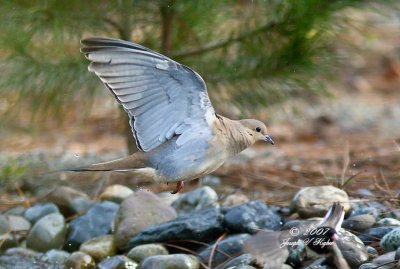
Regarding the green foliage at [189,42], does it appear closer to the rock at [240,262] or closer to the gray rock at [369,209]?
the gray rock at [369,209]

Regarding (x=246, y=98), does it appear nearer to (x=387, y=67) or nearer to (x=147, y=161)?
(x=147, y=161)

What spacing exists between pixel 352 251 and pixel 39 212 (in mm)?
2224

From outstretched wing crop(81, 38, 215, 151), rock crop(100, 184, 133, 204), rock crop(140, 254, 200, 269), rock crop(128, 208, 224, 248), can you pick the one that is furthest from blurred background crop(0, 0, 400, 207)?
outstretched wing crop(81, 38, 215, 151)

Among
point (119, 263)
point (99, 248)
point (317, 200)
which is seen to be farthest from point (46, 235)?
point (317, 200)

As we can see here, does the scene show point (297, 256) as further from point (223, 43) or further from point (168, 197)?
point (223, 43)

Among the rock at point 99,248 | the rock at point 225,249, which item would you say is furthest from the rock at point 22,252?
the rock at point 225,249

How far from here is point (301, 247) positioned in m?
4.42

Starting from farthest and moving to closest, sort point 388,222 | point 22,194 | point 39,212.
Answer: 1. point 22,194
2. point 39,212
3. point 388,222

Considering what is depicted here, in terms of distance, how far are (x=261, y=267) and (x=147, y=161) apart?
2.33ft

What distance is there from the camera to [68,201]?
234 inches

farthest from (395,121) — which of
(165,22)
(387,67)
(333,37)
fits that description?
(165,22)

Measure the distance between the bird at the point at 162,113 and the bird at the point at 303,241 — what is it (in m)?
0.50

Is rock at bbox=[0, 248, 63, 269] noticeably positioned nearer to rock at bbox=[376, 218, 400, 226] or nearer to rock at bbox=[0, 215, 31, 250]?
rock at bbox=[0, 215, 31, 250]

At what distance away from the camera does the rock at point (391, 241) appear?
4.36 metres
